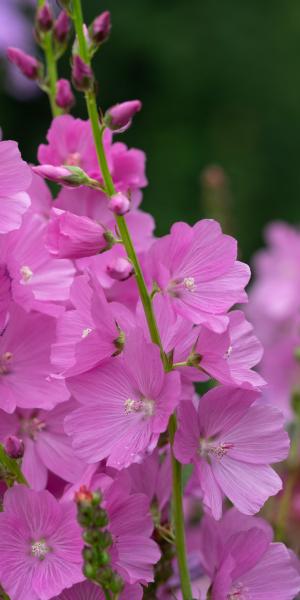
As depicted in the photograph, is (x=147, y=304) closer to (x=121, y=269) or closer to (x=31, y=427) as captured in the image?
(x=121, y=269)

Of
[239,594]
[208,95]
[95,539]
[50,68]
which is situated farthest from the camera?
[208,95]

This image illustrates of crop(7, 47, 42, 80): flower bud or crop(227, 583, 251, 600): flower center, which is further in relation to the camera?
crop(7, 47, 42, 80): flower bud

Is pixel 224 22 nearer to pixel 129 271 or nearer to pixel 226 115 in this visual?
pixel 226 115

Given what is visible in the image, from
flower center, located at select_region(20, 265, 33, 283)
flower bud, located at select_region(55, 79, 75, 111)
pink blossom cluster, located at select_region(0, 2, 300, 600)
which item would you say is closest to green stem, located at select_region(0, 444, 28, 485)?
pink blossom cluster, located at select_region(0, 2, 300, 600)

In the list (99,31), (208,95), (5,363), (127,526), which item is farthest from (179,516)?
(208,95)

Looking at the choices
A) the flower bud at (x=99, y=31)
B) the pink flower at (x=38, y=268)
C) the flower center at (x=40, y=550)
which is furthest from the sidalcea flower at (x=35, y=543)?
the flower bud at (x=99, y=31)

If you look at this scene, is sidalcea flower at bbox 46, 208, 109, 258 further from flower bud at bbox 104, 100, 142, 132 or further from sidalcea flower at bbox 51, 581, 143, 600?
sidalcea flower at bbox 51, 581, 143, 600

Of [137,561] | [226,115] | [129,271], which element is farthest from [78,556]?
[226,115]
